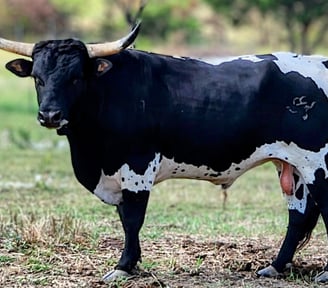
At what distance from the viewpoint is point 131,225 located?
6.68 metres

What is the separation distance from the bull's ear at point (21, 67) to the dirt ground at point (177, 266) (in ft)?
4.73

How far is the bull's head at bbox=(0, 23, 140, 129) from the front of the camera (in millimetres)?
6207

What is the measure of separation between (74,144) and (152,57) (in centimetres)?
84

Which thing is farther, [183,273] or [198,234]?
[198,234]

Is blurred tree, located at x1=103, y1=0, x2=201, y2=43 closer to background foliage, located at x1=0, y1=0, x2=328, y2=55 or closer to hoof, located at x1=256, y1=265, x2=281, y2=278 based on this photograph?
background foliage, located at x1=0, y1=0, x2=328, y2=55

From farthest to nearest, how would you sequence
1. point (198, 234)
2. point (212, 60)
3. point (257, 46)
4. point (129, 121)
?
point (257, 46), point (198, 234), point (212, 60), point (129, 121)

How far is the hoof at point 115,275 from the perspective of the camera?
6586 mm

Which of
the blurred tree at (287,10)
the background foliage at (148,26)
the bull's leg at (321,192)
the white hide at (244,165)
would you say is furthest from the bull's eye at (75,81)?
the background foliage at (148,26)

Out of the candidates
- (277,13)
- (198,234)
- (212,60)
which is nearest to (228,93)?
(212,60)

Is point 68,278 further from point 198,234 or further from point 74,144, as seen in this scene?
point 198,234

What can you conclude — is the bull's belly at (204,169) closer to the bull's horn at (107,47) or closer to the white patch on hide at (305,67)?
the white patch on hide at (305,67)

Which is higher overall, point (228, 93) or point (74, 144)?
point (228, 93)

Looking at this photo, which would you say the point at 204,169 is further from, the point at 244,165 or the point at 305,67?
the point at 305,67

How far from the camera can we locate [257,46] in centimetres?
3984
